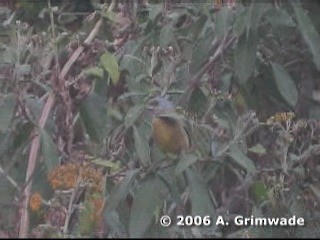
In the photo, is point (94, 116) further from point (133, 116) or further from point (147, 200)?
point (147, 200)

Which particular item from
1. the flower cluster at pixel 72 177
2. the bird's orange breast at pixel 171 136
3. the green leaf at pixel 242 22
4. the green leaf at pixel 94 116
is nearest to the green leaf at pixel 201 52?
the green leaf at pixel 242 22

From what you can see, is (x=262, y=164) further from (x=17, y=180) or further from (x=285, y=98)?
(x=17, y=180)

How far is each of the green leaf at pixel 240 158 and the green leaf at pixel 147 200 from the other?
18 centimetres

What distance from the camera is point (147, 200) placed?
1.12 meters

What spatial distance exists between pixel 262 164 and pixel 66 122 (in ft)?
1.40

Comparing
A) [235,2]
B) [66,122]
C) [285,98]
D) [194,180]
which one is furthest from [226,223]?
[235,2]

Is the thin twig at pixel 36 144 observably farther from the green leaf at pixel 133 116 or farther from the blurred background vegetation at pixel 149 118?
the green leaf at pixel 133 116

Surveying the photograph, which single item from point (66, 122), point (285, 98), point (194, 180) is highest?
point (285, 98)

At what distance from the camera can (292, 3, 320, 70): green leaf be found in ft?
4.76

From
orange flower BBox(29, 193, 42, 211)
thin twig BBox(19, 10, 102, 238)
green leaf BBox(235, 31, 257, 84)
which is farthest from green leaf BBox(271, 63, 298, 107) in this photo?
orange flower BBox(29, 193, 42, 211)

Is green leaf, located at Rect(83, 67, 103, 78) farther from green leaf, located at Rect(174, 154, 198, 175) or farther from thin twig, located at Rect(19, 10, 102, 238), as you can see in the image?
green leaf, located at Rect(174, 154, 198, 175)

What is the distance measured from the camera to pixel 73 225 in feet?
3.48

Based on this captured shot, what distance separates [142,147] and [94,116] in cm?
10

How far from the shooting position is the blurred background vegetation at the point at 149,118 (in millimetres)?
1141
